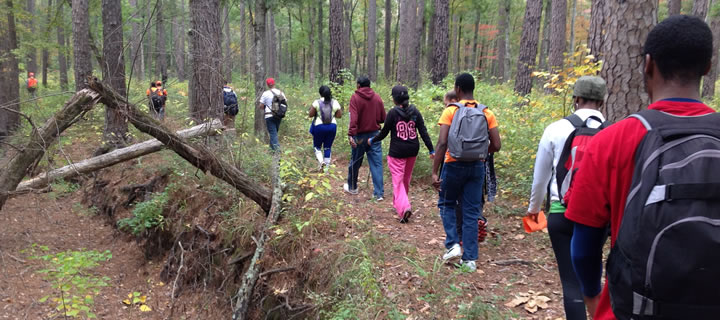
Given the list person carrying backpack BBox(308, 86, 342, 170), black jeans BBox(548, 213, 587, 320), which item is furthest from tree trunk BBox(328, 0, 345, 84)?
black jeans BBox(548, 213, 587, 320)

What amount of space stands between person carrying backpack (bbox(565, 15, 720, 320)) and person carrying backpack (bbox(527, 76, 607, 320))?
4.03ft

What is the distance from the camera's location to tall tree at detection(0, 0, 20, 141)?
12.0 metres

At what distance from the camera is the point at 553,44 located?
1389cm

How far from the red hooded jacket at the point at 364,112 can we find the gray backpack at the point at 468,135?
2.70 meters

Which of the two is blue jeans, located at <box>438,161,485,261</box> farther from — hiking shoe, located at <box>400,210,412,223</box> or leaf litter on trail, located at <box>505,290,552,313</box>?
hiking shoe, located at <box>400,210,412,223</box>

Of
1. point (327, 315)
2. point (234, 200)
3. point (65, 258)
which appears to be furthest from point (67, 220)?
point (327, 315)

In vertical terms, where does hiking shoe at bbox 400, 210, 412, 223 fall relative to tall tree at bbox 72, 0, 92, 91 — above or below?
below

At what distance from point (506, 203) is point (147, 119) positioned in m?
5.65

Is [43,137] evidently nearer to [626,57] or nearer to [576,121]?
[576,121]

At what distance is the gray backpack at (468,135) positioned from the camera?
444 centimetres

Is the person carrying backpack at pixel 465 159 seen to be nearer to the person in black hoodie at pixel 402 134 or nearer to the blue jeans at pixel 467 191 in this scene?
the blue jeans at pixel 467 191

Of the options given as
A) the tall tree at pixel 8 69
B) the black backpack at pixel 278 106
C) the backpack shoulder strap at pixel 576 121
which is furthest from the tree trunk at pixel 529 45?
the tall tree at pixel 8 69

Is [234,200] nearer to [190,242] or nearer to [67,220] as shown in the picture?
[190,242]

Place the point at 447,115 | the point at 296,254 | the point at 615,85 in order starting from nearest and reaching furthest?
1. the point at 615,85
2. the point at 447,115
3. the point at 296,254
